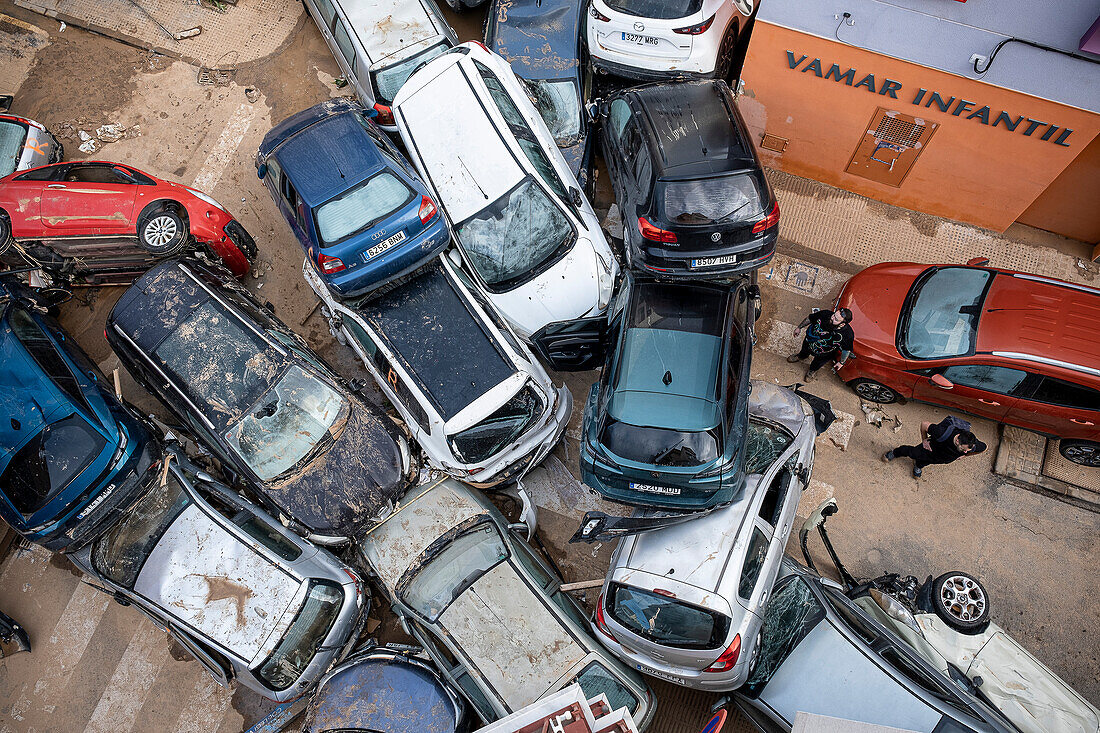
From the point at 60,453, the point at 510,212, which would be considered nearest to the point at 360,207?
the point at 510,212

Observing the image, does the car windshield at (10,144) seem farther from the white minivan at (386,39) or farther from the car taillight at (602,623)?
the car taillight at (602,623)

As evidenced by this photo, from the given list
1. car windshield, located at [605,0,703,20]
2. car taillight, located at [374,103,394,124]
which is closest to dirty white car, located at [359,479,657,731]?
car taillight, located at [374,103,394,124]

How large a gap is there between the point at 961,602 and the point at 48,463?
→ 880cm

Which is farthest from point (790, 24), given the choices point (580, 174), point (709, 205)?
point (580, 174)

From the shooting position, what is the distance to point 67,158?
8.88 m

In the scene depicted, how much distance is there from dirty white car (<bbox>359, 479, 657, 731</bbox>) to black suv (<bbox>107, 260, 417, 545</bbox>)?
17.7 inches

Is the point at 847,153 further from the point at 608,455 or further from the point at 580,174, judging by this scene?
the point at 608,455

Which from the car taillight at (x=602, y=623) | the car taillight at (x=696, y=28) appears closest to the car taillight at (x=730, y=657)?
the car taillight at (x=602, y=623)

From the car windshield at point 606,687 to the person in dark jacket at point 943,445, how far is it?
374 cm

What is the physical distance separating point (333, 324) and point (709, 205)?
14.0 ft

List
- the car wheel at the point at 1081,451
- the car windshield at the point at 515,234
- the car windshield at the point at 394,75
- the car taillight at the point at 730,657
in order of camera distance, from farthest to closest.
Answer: the car windshield at the point at 394,75 < the car windshield at the point at 515,234 < the car wheel at the point at 1081,451 < the car taillight at the point at 730,657

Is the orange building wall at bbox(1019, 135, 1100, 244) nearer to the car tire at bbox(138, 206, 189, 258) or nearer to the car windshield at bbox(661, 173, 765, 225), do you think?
the car windshield at bbox(661, 173, 765, 225)

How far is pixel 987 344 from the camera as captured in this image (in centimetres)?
629

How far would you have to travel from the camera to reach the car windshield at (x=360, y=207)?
669cm
